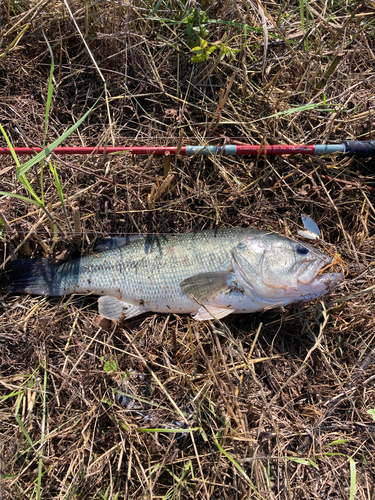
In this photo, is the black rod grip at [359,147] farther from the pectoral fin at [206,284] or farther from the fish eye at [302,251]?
the pectoral fin at [206,284]

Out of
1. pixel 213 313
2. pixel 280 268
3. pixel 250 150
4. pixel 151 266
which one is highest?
pixel 250 150

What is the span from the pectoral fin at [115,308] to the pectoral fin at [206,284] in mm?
478

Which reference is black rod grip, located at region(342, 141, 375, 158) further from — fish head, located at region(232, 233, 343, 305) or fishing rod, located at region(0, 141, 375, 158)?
fish head, located at region(232, 233, 343, 305)

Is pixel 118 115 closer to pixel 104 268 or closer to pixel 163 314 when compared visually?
pixel 104 268

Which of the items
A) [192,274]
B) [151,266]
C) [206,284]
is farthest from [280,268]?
[151,266]

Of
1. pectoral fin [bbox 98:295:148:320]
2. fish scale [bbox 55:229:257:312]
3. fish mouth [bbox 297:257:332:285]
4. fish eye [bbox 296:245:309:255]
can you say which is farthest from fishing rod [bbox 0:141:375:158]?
pectoral fin [bbox 98:295:148:320]

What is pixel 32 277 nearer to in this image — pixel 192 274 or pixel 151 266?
pixel 151 266

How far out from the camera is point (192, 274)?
2.95m

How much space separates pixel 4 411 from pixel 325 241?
3381 mm

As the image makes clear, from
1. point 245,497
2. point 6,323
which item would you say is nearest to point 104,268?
point 6,323

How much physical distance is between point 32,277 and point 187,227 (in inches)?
61.3

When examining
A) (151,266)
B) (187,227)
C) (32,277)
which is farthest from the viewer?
(187,227)

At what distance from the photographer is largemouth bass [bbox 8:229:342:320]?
9.50ft

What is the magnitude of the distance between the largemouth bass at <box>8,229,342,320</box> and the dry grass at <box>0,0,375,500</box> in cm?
19
